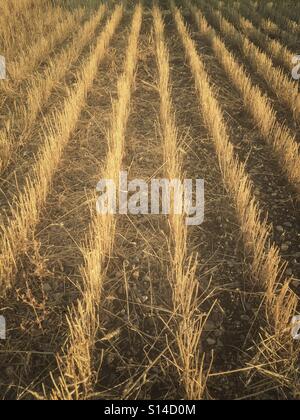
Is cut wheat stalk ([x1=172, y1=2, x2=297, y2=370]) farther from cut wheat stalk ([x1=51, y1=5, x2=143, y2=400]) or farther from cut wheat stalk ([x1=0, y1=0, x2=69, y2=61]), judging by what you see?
cut wheat stalk ([x1=0, y1=0, x2=69, y2=61])

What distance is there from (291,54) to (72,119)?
13.6ft

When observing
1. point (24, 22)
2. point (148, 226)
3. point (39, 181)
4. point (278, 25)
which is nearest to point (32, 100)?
point (39, 181)

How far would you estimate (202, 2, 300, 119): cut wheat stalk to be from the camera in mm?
5205

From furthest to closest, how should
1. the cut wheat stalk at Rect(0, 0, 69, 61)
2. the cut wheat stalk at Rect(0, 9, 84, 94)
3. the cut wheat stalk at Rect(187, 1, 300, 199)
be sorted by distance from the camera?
the cut wheat stalk at Rect(0, 0, 69, 61), the cut wheat stalk at Rect(0, 9, 84, 94), the cut wheat stalk at Rect(187, 1, 300, 199)

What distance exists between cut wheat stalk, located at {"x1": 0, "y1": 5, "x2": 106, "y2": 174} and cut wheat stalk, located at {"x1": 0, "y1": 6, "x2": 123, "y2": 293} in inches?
10.4

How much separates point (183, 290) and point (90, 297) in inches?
22.8

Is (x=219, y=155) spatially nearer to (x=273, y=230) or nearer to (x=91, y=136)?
(x=273, y=230)

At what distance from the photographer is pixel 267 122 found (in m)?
4.66

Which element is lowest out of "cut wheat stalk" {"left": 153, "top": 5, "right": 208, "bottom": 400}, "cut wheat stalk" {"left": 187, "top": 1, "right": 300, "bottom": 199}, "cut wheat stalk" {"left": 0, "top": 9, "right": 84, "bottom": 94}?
"cut wheat stalk" {"left": 153, "top": 5, "right": 208, "bottom": 400}

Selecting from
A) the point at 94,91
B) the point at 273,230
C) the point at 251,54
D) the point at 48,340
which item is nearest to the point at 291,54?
the point at 251,54

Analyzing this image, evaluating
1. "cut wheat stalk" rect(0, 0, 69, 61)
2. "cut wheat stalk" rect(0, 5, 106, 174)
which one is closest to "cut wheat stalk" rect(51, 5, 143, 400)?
"cut wheat stalk" rect(0, 5, 106, 174)

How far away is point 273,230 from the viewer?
3.22 m

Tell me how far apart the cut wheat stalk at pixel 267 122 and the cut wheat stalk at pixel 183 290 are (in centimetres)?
104

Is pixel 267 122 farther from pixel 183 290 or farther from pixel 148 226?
pixel 183 290
